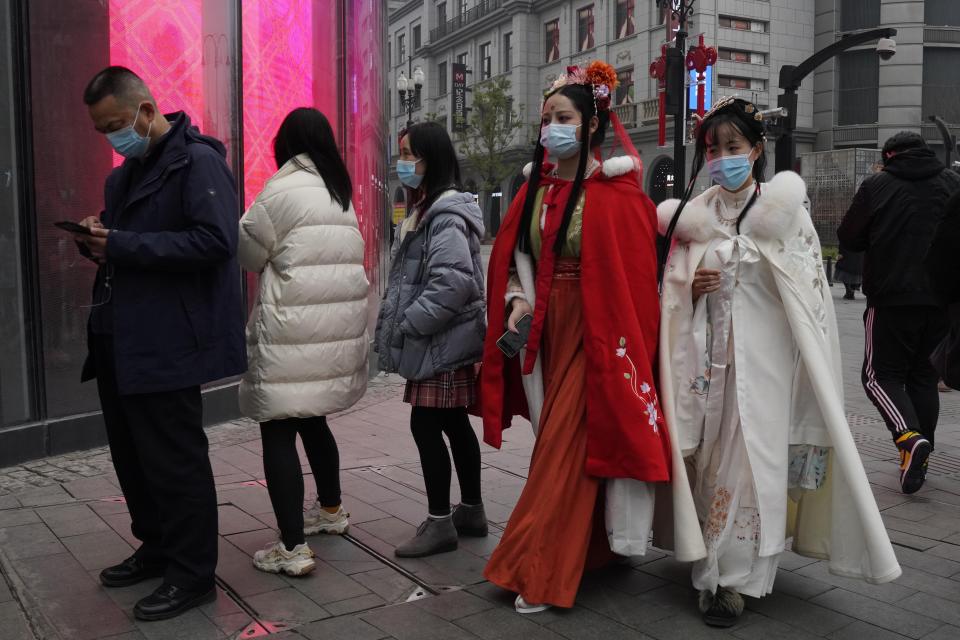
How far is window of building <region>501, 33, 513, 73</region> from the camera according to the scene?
50406 millimetres

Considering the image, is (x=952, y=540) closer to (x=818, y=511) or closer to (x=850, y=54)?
(x=818, y=511)

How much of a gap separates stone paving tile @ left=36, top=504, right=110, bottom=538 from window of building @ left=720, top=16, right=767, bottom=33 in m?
38.2

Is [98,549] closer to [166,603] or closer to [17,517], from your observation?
[17,517]

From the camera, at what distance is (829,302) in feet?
12.2

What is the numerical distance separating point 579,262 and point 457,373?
2.64 ft

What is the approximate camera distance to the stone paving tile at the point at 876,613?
133 inches

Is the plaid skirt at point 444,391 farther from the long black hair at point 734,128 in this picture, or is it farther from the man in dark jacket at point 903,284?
the man in dark jacket at point 903,284

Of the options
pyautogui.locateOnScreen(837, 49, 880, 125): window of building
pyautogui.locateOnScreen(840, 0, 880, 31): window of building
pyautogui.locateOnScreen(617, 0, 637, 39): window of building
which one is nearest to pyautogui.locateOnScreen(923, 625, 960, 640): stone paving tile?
pyautogui.locateOnScreen(837, 49, 880, 125): window of building

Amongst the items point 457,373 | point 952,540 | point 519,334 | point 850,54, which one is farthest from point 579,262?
point 850,54

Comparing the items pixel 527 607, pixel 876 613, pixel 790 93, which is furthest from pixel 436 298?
pixel 790 93

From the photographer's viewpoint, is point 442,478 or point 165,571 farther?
point 442,478

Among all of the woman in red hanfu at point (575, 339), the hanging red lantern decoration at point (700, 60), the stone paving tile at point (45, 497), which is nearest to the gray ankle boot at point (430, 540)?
the woman in red hanfu at point (575, 339)

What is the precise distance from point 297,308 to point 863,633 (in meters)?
2.46

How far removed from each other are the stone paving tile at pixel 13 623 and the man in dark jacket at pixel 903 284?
4508 millimetres
